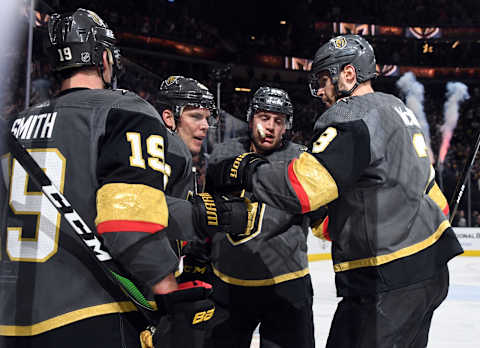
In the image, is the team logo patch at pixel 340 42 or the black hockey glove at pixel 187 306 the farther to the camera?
the team logo patch at pixel 340 42

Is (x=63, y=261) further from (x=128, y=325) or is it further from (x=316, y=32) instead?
(x=316, y=32)

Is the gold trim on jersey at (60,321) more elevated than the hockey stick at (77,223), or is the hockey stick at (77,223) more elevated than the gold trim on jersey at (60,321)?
the hockey stick at (77,223)

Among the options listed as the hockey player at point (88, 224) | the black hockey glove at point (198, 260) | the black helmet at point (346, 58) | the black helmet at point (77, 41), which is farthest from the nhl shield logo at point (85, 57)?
the black hockey glove at point (198, 260)

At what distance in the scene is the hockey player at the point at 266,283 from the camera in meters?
2.84

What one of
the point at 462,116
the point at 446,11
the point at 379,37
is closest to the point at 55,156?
the point at 462,116

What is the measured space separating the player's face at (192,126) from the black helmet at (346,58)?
84 centimetres

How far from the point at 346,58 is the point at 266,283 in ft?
4.19

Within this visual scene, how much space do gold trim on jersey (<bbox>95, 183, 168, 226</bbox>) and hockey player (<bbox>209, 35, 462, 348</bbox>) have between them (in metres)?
0.76

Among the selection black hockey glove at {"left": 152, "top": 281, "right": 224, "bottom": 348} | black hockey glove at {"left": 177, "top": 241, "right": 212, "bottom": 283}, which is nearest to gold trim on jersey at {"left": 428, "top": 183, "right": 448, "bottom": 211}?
black hockey glove at {"left": 177, "top": 241, "right": 212, "bottom": 283}

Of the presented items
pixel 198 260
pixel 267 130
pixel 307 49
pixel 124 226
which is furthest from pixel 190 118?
pixel 307 49

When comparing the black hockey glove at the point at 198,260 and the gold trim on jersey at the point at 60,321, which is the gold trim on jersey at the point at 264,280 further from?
the gold trim on jersey at the point at 60,321

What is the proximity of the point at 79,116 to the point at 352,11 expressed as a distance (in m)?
29.0

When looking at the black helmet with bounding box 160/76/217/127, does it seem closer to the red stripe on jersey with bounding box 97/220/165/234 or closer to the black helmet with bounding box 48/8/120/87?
the black helmet with bounding box 48/8/120/87

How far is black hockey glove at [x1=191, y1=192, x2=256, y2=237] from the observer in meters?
1.70
